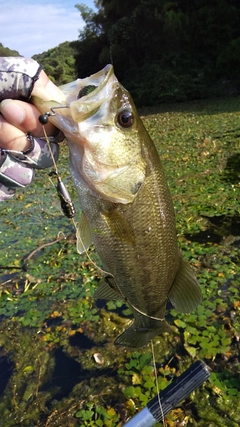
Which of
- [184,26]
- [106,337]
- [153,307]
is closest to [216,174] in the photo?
[106,337]

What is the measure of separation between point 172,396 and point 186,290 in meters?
0.53

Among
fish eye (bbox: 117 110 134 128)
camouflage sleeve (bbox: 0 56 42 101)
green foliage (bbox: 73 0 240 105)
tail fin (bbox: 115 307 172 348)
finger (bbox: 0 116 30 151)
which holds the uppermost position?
camouflage sleeve (bbox: 0 56 42 101)

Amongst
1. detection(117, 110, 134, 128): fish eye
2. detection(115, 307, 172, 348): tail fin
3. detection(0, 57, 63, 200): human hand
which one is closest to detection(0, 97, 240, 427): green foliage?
detection(115, 307, 172, 348): tail fin

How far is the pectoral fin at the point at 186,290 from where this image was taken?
2.15 meters

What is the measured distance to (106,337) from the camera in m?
3.60

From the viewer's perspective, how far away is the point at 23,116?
172 cm

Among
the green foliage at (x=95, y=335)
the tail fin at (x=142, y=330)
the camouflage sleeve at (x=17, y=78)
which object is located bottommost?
the green foliage at (x=95, y=335)

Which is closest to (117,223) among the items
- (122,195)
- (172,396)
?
(122,195)

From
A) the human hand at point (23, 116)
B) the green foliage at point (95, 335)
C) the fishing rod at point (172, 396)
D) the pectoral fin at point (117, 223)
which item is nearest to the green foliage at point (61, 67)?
the green foliage at point (95, 335)

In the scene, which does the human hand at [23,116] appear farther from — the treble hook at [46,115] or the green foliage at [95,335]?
the green foliage at [95,335]

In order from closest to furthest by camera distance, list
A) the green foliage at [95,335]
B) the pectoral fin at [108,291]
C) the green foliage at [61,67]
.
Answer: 1. the pectoral fin at [108,291]
2. the green foliage at [95,335]
3. the green foliage at [61,67]

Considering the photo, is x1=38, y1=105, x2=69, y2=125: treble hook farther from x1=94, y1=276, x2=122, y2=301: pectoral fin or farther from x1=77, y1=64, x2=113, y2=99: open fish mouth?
x1=94, y1=276, x2=122, y2=301: pectoral fin

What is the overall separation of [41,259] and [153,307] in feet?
10.2

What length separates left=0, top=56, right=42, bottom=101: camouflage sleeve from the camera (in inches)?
66.7
